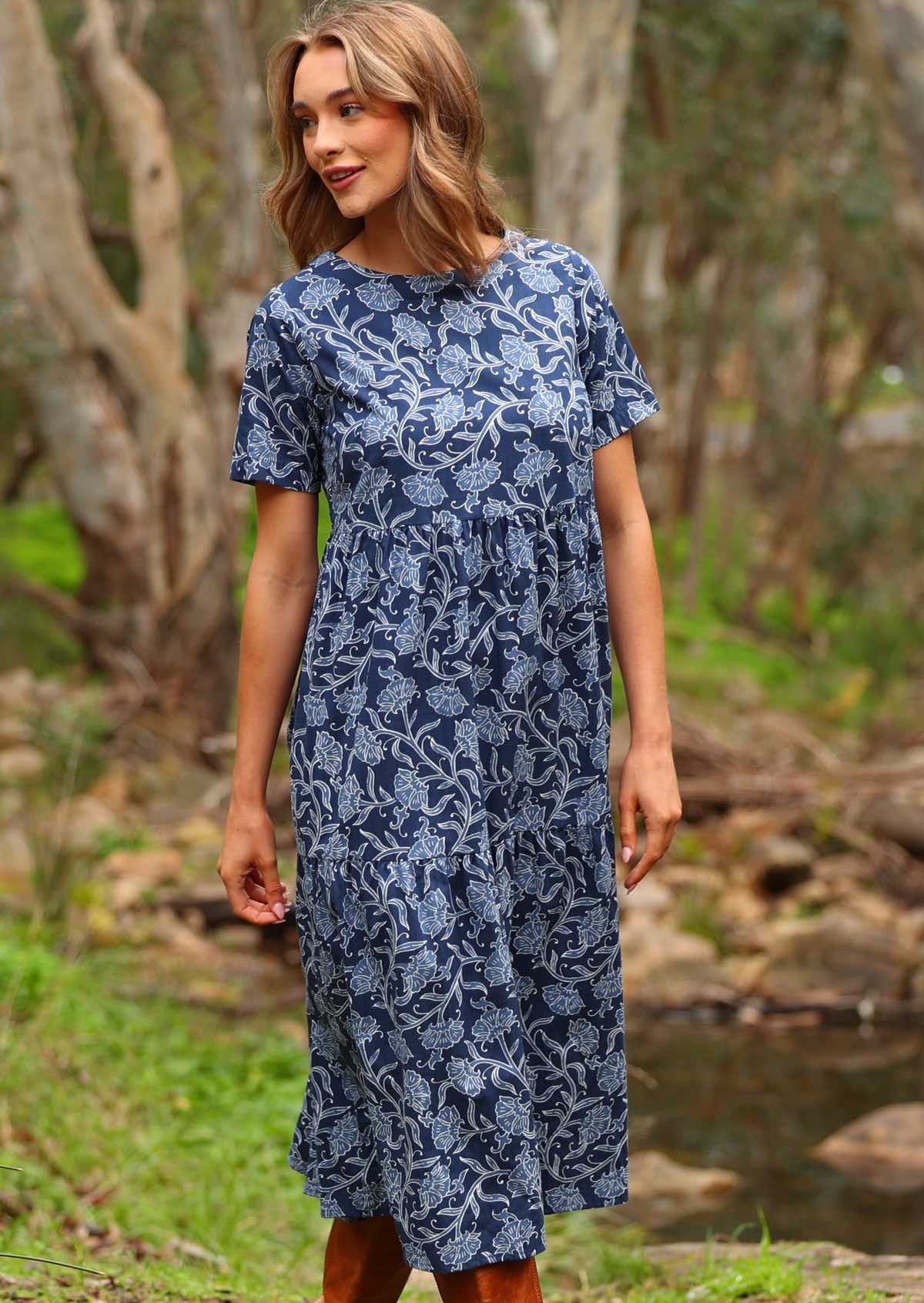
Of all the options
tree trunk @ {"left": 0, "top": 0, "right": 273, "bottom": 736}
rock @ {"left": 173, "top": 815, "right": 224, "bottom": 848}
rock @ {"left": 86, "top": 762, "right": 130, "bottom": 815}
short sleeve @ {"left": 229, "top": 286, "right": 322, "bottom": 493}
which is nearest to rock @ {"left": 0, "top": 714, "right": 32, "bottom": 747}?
rock @ {"left": 86, "top": 762, "right": 130, "bottom": 815}

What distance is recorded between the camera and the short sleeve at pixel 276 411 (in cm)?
252

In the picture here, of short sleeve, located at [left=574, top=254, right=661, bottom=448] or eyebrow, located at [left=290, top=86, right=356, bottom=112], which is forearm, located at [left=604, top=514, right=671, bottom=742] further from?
eyebrow, located at [left=290, top=86, right=356, bottom=112]

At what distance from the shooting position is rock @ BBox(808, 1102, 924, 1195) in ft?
17.5

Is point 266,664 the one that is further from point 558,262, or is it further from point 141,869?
point 141,869

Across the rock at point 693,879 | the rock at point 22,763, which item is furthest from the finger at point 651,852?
the rock at point 22,763

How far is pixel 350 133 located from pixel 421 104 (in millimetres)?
112

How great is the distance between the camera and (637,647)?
2578 mm

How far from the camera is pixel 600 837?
2531mm

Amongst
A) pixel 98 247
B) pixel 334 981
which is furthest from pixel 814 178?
pixel 334 981

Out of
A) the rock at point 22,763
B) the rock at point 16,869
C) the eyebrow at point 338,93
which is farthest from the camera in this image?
the rock at point 22,763

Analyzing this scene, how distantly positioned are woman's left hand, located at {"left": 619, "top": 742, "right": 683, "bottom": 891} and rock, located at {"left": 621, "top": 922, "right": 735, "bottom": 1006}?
4805 mm

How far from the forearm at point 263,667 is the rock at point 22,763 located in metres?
6.14

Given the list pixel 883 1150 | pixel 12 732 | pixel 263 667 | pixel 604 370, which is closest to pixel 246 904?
pixel 263 667

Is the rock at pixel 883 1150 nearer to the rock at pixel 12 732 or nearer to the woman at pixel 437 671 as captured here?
the woman at pixel 437 671
